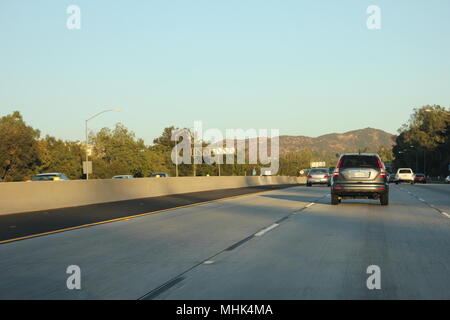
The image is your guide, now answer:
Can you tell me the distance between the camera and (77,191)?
1025 inches

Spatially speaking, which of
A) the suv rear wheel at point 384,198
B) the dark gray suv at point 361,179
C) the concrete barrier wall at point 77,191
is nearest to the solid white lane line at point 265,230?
the dark gray suv at point 361,179

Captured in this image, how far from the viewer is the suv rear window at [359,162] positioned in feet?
78.4

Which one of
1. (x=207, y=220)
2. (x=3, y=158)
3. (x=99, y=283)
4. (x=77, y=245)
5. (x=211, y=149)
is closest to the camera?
(x=99, y=283)

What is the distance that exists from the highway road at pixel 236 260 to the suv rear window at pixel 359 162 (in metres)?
6.21

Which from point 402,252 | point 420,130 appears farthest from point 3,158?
point 420,130

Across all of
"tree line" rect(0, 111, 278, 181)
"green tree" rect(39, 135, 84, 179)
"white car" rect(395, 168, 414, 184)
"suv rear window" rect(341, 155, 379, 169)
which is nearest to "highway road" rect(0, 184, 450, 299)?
"suv rear window" rect(341, 155, 379, 169)

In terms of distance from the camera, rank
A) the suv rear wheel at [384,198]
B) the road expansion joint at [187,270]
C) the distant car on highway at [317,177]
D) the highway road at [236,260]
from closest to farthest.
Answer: the road expansion joint at [187,270] → the highway road at [236,260] → the suv rear wheel at [384,198] → the distant car on highway at [317,177]

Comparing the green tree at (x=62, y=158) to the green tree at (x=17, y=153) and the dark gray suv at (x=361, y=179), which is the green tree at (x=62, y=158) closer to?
the green tree at (x=17, y=153)

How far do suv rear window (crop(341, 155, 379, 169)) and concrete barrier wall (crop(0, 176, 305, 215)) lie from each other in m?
10.4

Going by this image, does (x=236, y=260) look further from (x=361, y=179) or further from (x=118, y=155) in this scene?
(x=118, y=155)

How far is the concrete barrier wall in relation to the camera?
21703mm
